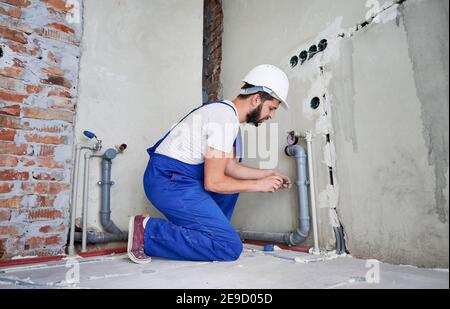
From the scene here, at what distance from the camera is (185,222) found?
1.49 m

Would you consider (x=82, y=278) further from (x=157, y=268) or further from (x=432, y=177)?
(x=432, y=177)

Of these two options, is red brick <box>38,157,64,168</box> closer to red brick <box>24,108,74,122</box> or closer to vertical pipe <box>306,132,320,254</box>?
red brick <box>24,108,74,122</box>

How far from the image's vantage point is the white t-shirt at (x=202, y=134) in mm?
1401

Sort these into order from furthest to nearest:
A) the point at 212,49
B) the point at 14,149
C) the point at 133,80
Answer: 1. the point at 212,49
2. the point at 133,80
3. the point at 14,149

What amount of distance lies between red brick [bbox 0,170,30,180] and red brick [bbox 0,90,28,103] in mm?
358

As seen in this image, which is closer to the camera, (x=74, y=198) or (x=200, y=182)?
(x=200, y=182)

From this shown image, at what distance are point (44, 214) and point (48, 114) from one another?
20.5 inches

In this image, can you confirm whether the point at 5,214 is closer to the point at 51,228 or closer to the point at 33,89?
the point at 51,228

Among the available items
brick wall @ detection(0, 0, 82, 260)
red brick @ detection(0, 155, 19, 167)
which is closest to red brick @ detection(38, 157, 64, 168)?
brick wall @ detection(0, 0, 82, 260)

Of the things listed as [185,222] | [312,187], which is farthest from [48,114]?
[312,187]

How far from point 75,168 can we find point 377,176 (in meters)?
1.51

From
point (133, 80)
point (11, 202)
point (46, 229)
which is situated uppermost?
point (133, 80)

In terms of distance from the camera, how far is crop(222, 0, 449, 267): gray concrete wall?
Answer: 116cm
